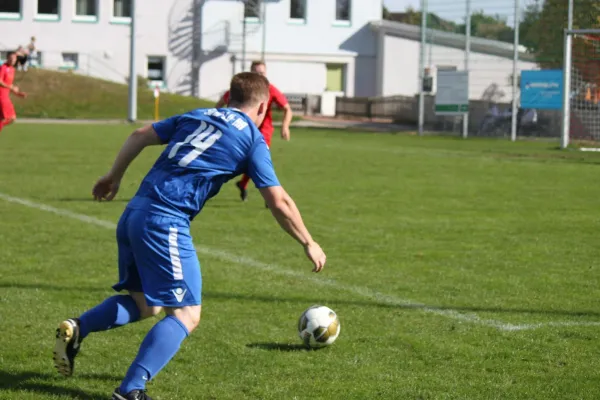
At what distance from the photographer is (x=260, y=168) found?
15.8ft

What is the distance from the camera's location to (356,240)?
10445 mm

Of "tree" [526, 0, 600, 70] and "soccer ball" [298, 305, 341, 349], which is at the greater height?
"tree" [526, 0, 600, 70]

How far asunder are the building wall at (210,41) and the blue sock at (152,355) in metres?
48.2

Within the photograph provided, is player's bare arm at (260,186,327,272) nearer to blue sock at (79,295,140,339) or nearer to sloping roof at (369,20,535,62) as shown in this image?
blue sock at (79,295,140,339)

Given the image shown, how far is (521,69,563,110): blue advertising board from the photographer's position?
30.2m

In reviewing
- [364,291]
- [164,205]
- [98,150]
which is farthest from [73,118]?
[164,205]

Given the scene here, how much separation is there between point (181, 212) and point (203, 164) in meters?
0.25

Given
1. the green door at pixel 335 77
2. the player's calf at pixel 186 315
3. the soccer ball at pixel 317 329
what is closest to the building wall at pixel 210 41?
the green door at pixel 335 77

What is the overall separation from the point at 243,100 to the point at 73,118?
3663cm

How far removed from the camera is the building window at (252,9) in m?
55.2

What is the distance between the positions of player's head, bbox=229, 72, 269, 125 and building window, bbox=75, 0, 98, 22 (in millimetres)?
49260

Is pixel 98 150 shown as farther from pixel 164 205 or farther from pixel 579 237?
pixel 164 205

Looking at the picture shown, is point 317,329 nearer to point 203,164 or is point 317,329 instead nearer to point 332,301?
point 332,301

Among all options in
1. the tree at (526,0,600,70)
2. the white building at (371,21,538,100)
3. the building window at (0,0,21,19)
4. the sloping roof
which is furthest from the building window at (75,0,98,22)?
the tree at (526,0,600,70)
